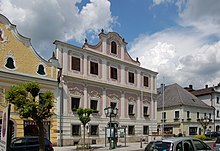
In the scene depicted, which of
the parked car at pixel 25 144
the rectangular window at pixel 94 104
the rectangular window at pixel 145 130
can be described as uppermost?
the rectangular window at pixel 94 104

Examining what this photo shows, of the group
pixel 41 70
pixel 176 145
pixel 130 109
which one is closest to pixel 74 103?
pixel 41 70

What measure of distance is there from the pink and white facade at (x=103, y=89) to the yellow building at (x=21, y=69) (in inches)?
56.9

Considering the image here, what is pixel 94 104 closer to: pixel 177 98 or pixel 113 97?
pixel 113 97

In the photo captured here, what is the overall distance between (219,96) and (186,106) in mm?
14362

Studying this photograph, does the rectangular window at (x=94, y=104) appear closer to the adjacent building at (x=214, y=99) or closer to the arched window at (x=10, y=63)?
the arched window at (x=10, y=63)

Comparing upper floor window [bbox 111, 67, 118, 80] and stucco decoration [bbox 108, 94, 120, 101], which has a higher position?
upper floor window [bbox 111, 67, 118, 80]

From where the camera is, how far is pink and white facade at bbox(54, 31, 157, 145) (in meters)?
32.4

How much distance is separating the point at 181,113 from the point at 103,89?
2139 centimetres

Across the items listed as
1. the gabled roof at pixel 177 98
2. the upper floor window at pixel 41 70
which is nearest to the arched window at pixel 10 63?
the upper floor window at pixel 41 70

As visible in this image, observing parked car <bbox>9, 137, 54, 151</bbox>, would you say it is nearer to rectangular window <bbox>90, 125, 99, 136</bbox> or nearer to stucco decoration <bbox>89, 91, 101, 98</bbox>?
rectangular window <bbox>90, 125, 99, 136</bbox>

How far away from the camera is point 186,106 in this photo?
53.2 metres

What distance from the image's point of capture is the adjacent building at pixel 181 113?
2066 inches

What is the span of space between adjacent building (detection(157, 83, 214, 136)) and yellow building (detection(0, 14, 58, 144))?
83.8 feet

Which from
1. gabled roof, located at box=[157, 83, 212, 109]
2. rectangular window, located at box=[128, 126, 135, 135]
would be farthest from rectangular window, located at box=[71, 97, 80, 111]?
gabled roof, located at box=[157, 83, 212, 109]
